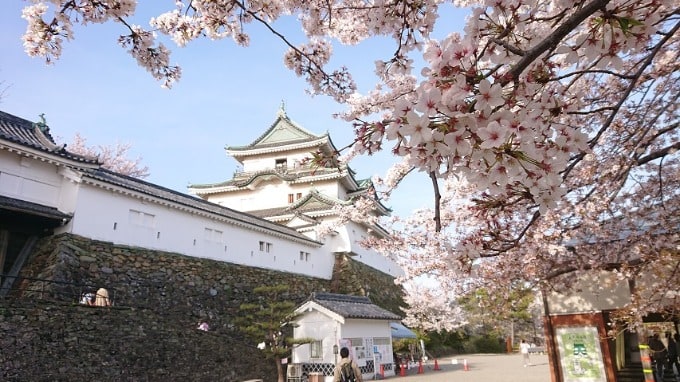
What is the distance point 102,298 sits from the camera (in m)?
11.3

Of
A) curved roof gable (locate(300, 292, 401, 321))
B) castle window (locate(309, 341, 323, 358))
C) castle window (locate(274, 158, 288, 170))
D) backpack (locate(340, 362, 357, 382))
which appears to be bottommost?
castle window (locate(309, 341, 323, 358))

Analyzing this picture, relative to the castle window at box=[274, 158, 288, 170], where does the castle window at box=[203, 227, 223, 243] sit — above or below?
below

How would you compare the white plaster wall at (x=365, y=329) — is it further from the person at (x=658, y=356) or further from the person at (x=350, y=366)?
the person at (x=658, y=356)

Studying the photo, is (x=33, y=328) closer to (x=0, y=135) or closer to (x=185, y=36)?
(x=0, y=135)

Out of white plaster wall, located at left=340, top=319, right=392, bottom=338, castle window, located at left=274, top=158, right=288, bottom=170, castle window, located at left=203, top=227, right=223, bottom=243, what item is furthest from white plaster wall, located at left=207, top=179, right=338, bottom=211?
white plaster wall, located at left=340, top=319, right=392, bottom=338

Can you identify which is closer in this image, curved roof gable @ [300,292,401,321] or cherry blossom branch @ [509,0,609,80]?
cherry blossom branch @ [509,0,609,80]

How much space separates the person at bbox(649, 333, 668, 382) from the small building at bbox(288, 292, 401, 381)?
898 centimetres

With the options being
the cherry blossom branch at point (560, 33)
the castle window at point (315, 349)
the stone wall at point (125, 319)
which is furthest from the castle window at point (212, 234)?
the cherry blossom branch at point (560, 33)

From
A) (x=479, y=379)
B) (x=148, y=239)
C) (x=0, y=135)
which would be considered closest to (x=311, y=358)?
(x=479, y=379)

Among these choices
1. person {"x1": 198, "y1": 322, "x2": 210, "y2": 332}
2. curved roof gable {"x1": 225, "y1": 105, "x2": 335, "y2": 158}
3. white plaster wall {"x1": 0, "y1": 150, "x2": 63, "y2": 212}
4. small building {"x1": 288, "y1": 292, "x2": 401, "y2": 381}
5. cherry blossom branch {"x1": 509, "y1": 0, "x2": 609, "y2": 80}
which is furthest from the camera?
curved roof gable {"x1": 225, "y1": 105, "x2": 335, "y2": 158}

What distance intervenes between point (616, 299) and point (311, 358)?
10.1 meters

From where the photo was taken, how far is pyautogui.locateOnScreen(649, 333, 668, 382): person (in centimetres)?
1073

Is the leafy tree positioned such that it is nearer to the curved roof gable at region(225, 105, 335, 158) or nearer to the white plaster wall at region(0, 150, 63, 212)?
the white plaster wall at region(0, 150, 63, 212)

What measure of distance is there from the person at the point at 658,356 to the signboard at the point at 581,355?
2631 millimetres
